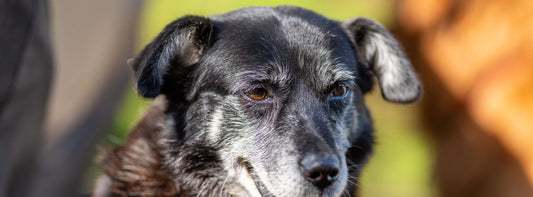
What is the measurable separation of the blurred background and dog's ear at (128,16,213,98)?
510 millimetres

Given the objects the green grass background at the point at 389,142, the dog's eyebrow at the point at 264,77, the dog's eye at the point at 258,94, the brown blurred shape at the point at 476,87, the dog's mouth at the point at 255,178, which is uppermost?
the dog's eyebrow at the point at 264,77

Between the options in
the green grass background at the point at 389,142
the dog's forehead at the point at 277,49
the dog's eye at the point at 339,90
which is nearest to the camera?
the dog's forehead at the point at 277,49

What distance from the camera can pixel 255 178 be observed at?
284 centimetres

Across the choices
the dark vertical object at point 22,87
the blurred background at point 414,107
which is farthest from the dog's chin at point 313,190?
the dark vertical object at point 22,87

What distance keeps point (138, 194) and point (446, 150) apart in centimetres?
327

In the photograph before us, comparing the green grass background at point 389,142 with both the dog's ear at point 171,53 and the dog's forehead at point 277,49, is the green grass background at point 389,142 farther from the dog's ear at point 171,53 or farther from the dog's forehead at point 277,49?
the dog's forehead at point 277,49

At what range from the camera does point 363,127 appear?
129 inches

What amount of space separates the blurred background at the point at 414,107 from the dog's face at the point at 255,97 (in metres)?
0.59

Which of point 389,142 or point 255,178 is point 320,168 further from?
point 389,142

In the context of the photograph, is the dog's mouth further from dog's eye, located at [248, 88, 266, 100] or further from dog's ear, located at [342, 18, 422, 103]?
dog's ear, located at [342, 18, 422, 103]

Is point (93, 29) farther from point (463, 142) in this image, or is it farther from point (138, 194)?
point (463, 142)

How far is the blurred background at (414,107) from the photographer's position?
2883 mm

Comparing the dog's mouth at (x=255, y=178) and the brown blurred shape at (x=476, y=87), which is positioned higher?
the dog's mouth at (x=255, y=178)

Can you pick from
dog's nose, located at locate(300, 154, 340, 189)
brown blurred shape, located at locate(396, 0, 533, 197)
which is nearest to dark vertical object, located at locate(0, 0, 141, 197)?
dog's nose, located at locate(300, 154, 340, 189)
